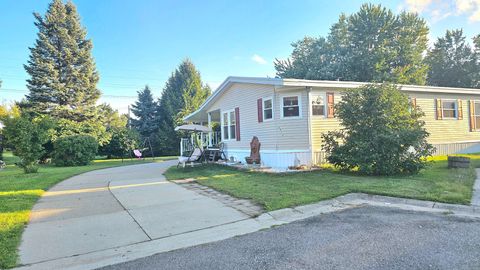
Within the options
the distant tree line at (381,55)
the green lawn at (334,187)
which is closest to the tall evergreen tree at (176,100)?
the distant tree line at (381,55)

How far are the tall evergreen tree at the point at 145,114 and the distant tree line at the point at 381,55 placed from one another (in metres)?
16.4

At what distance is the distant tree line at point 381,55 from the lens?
27533 mm

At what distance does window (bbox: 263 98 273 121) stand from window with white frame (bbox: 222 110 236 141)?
3.07 m

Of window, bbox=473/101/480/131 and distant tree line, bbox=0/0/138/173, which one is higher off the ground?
distant tree line, bbox=0/0/138/173

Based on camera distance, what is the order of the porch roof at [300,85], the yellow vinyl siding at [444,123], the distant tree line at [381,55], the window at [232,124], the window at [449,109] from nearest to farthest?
the porch roof at [300,85]
the yellow vinyl siding at [444,123]
the window at [449,109]
the window at [232,124]
the distant tree line at [381,55]

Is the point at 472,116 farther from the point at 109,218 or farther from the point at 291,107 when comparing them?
the point at 109,218

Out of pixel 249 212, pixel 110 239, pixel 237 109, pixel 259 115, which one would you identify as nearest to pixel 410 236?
pixel 249 212

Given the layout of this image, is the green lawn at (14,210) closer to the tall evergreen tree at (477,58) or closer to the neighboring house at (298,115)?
the neighboring house at (298,115)

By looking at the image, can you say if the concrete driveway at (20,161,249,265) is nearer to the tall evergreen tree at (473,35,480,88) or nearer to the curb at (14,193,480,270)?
the curb at (14,193,480,270)

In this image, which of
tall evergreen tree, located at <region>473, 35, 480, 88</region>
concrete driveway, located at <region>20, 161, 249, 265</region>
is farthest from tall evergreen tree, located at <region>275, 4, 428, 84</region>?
concrete driveway, located at <region>20, 161, 249, 265</region>

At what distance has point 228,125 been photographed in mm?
15578

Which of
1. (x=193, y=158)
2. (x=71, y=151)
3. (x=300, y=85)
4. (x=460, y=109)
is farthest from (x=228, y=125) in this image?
(x=460, y=109)

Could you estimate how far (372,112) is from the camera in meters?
9.56

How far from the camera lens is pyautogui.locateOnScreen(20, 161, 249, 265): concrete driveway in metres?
4.11
